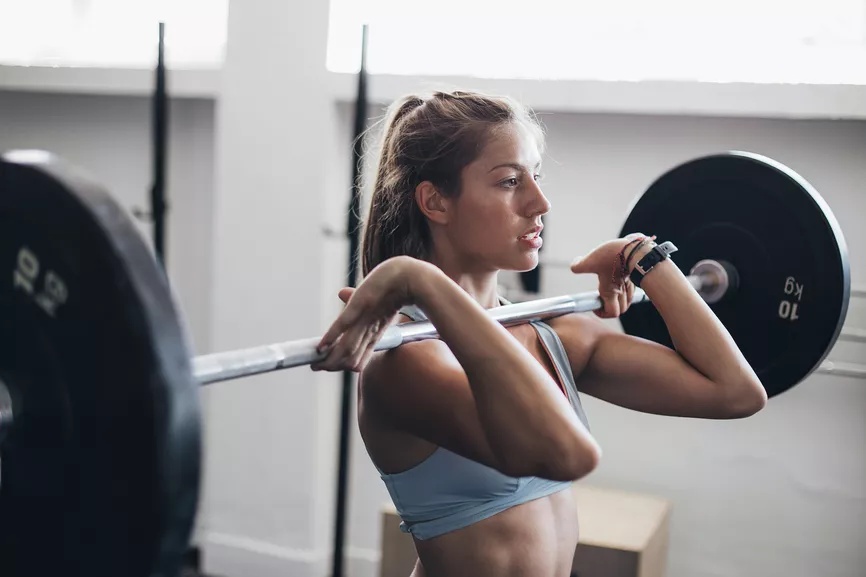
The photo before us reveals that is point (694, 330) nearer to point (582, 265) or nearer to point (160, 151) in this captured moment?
point (582, 265)

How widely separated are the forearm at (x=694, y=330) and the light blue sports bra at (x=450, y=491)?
1.06 feet

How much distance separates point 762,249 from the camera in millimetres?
1583

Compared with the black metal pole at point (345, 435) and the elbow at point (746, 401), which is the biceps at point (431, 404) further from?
the black metal pole at point (345, 435)

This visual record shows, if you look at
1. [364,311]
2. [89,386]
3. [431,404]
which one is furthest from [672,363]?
[89,386]

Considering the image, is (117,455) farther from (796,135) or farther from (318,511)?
(318,511)

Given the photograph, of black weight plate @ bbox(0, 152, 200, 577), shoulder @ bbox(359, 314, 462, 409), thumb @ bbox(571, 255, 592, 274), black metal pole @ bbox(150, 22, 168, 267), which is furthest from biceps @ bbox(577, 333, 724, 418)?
black metal pole @ bbox(150, 22, 168, 267)

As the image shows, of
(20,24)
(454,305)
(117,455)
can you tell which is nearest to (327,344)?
(454,305)

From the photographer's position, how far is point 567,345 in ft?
4.42

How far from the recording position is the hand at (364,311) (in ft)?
3.11

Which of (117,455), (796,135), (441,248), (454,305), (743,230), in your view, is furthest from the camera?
(796,135)

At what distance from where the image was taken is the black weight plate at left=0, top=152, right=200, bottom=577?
2.20ft

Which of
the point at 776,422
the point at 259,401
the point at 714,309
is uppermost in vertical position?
the point at 714,309

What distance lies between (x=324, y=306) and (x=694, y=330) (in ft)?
5.31

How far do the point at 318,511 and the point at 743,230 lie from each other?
1.76 meters
